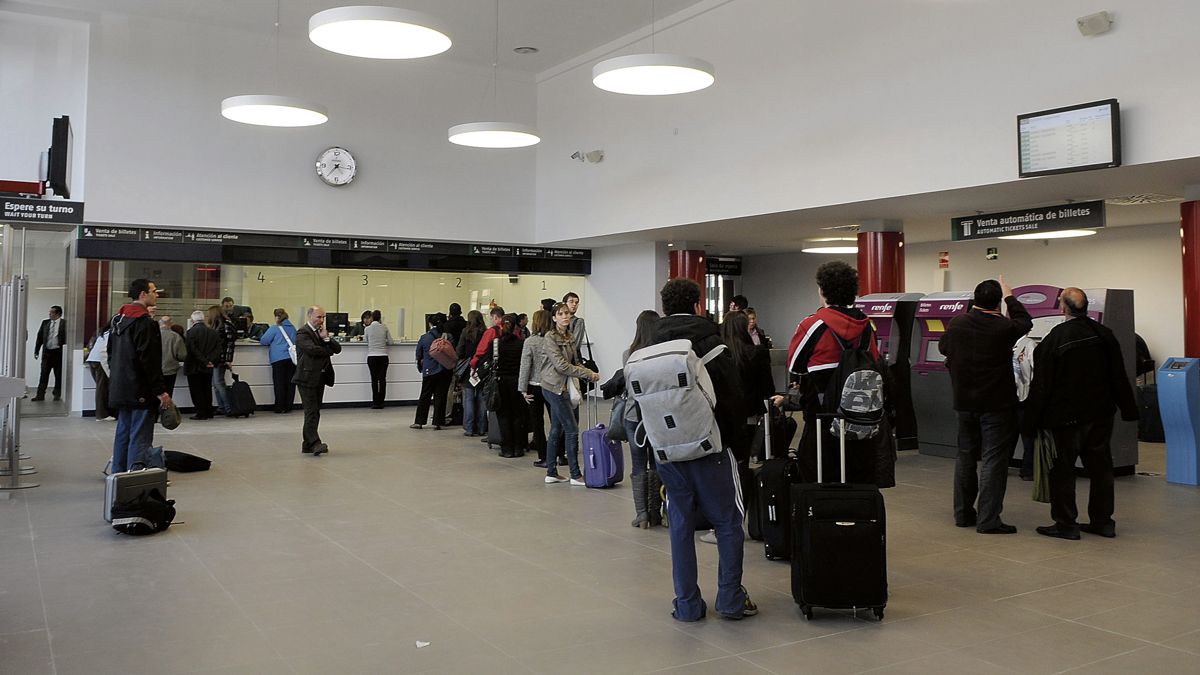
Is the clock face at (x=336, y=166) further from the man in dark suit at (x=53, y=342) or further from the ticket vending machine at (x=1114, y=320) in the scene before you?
the ticket vending machine at (x=1114, y=320)

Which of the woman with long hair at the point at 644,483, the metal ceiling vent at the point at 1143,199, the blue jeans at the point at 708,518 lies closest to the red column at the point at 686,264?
the metal ceiling vent at the point at 1143,199

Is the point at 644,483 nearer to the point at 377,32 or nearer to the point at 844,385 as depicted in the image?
the point at 844,385

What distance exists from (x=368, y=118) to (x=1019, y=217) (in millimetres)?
9754

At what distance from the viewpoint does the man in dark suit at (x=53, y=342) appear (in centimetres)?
1305

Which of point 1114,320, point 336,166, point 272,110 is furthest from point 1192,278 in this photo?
point 336,166

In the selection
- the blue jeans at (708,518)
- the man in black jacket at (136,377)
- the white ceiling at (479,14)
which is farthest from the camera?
the white ceiling at (479,14)

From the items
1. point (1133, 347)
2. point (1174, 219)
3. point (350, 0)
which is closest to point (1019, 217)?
point (1133, 347)

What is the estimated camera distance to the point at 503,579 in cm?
496

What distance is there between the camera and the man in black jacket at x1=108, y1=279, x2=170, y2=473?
703cm

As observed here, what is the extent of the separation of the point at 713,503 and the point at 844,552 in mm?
639

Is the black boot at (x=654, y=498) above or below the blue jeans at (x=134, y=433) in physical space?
below

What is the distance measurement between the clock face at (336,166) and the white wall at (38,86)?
3.22 m

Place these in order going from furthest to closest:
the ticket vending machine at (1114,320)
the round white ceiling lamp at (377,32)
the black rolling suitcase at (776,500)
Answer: the ticket vending machine at (1114,320) → the round white ceiling lamp at (377,32) → the black rolling suitcase at (776,500)

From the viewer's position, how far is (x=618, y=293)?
53.3 ft
